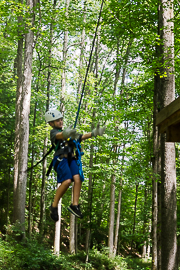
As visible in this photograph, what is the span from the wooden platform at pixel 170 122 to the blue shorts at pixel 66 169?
1.78m

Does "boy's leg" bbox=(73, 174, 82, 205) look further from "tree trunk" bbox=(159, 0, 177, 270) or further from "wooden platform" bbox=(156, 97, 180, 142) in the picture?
"tree trunk" bbox=(159, 0, 177, 270)

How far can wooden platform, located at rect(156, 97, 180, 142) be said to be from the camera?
453 centimetres

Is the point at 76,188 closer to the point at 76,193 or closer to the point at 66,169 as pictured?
the point at 76,193

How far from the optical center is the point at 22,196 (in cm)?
997

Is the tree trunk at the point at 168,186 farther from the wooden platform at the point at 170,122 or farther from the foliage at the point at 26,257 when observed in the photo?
the foliage at the point at 26,257

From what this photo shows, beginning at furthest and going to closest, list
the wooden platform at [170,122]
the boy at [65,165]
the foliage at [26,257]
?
the foliage at [26,257] → the wooden platform at [170,122] → the boy at [65,165]

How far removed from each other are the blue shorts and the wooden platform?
5.83ft

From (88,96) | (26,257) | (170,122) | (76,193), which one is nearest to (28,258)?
(26,257)

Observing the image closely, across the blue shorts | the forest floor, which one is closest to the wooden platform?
the blue shorts

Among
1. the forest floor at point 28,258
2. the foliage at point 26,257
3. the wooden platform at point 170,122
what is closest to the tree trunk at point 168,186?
the wooden platform at point 170,122

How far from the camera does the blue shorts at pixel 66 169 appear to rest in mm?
3666

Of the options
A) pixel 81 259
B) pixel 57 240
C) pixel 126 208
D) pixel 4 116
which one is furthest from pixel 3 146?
pixel 126 208

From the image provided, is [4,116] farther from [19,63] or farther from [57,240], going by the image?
[57,240]

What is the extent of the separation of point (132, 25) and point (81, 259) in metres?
11.7
